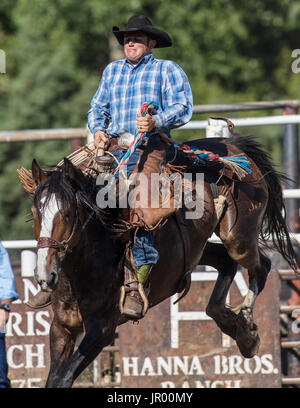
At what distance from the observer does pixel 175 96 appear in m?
6.07

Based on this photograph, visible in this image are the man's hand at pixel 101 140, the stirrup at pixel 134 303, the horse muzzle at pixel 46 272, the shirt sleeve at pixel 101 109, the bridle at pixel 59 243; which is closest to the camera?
the horse muzzle at pixel 46 272

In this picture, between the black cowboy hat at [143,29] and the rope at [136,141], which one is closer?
the rope at [136,141]

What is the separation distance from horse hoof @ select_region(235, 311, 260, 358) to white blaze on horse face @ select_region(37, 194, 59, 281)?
2.18m

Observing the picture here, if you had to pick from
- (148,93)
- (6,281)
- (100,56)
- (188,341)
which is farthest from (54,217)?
(100,56)

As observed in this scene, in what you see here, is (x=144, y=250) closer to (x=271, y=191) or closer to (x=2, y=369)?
(x=2, y=369)

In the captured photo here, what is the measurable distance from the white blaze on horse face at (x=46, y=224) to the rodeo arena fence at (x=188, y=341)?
2.33 metres

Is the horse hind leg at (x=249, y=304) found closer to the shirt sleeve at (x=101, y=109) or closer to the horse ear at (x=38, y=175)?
the shirt sleeve at (x=101, y=109)

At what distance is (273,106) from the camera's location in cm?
796

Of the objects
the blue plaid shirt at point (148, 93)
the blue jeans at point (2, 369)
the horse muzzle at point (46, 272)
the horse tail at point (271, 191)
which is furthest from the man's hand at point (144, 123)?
the blue jeans at point (2, 369)

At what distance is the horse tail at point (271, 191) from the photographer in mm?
6980

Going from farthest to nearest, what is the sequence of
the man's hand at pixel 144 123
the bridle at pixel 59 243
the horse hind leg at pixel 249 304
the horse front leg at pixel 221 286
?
the horse front leg at pixel 221 286
the horse hind leg at pixel 249 304
the man's hand at pixel 144 123
the bridle at pixel 59 243

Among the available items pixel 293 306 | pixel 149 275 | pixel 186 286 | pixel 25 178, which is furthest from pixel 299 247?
pixel 25 178

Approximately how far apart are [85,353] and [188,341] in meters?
2.24

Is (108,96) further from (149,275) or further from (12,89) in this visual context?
(12,89)
